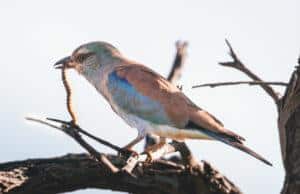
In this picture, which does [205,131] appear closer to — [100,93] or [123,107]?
[123,107]

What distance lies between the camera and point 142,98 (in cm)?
574

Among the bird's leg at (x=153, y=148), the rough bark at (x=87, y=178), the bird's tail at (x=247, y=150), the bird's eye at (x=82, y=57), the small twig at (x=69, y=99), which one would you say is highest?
the bird's eye at (x=82, y=57)

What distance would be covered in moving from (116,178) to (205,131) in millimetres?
772

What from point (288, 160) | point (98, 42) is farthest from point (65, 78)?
point (98, 42)

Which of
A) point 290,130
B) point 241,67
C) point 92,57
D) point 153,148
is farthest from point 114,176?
point 92,57

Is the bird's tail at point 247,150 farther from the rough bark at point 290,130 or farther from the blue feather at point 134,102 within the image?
the blue feather at point 134,102

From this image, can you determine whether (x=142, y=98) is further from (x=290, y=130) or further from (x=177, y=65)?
(x=290, y=130)

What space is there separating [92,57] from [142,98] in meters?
0.88

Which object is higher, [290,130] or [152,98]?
[152,98]

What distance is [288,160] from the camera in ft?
14.4

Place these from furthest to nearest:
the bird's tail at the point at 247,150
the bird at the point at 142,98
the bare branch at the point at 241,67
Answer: the bird at the point at 142,98 < the bare branch at the point at 241,67 < the bird's tail at the point at 247,150

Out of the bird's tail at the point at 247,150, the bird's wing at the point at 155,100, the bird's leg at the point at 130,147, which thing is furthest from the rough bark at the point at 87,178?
the bird's wing at the point at 155,100

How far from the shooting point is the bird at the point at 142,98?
16.8ft

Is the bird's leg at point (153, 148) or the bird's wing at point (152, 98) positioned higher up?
the bird's wing at point (152, 98)
